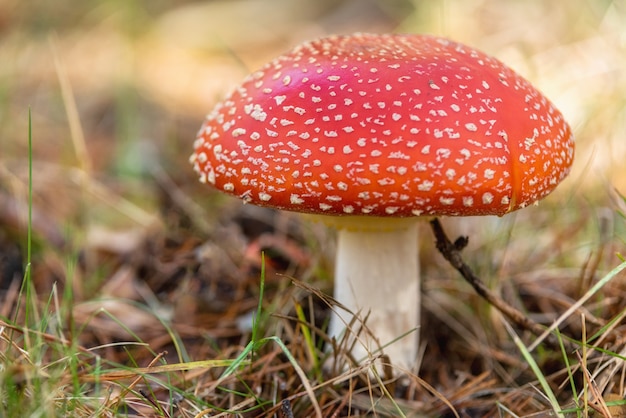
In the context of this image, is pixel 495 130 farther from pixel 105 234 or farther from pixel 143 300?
pixel 105 234

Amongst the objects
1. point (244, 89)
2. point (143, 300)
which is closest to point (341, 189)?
point (244, 89)

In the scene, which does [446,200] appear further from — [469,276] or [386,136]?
[469,276]

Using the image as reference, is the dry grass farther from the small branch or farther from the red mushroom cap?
the red mushroom cap

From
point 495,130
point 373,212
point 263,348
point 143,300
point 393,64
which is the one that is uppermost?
point 393,64

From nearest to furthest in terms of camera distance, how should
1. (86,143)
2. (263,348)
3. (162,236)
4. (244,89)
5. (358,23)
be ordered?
(244,89) → (263,348) → (162,236) → (86,143) → (358,23)

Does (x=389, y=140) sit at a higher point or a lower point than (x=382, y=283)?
higher

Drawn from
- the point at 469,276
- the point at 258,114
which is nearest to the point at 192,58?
the point at 258,114

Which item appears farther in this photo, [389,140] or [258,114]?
[258,114]
